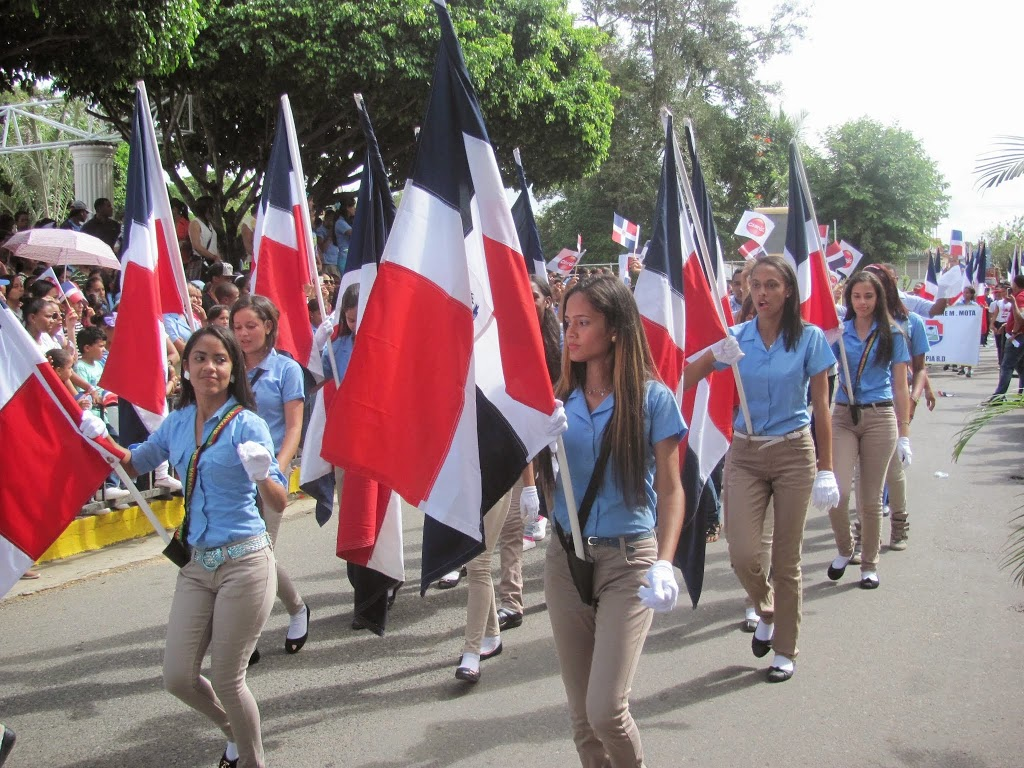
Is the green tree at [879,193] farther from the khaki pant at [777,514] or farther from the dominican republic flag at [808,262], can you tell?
the khaki pant at [777,514]

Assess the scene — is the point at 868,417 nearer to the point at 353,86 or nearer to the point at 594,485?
the point at 594,485

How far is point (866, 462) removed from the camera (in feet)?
20.6

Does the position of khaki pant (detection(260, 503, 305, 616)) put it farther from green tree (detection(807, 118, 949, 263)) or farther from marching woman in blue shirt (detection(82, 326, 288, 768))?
green tree (detection(807, 118, 949, 263))

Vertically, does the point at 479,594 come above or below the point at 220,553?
below

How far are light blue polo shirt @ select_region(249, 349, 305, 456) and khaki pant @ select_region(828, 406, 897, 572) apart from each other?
356 centimetres

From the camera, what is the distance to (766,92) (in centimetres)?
3844

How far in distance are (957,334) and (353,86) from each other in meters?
13.4

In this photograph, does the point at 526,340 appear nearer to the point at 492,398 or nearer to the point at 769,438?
the point at 492,398

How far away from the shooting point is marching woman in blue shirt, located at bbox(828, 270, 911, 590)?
626 centimetres

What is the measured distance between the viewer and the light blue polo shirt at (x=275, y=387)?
16.4 feet

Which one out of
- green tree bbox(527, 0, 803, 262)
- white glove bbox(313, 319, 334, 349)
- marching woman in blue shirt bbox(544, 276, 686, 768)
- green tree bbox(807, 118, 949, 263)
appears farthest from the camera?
green tree bbox(807, 118, 949, 263)

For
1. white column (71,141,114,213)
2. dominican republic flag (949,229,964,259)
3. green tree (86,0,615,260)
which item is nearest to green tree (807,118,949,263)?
dominican republic flag (949,229,964,259)

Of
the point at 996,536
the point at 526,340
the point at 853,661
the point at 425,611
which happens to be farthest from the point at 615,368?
the point at 996,536

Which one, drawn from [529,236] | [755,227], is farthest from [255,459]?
[755,227]
